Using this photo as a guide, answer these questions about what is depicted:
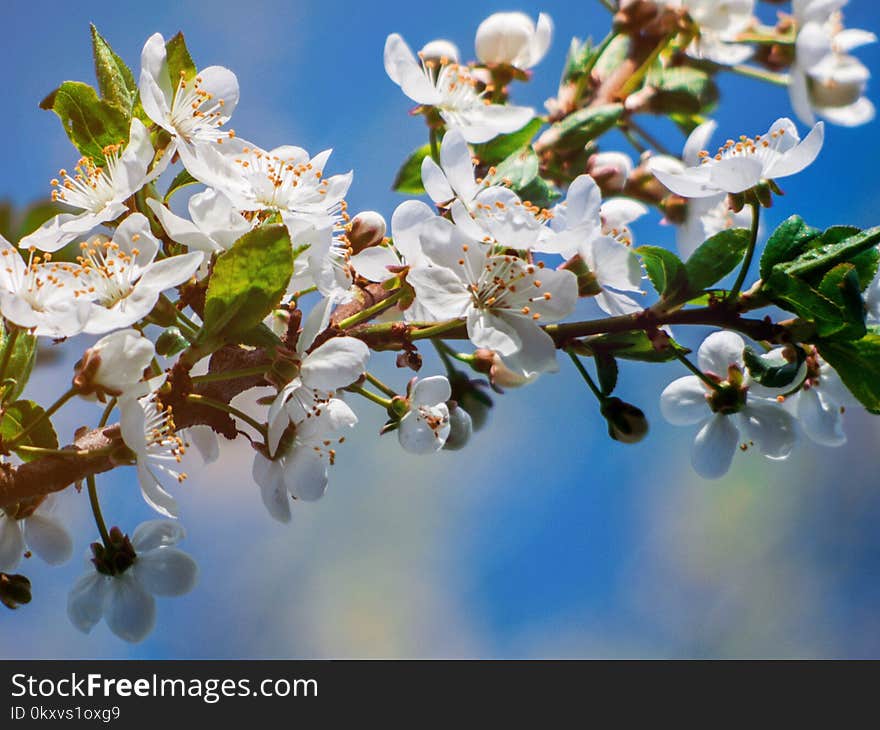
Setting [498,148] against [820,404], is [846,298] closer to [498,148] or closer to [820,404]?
[820,404]

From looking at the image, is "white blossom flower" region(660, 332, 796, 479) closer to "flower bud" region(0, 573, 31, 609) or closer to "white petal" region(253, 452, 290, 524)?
"white petal" region(253, 452, 290, 524)

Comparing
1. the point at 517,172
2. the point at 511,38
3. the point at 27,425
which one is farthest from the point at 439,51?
the point at 27,425

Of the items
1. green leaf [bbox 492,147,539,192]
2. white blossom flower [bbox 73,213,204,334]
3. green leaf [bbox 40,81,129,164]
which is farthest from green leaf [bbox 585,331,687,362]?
green leaf [bbox 40,81,129,164]

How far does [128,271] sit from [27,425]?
15cm

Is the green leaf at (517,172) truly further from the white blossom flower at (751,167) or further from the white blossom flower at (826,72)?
the white blossom flower at (826,72)

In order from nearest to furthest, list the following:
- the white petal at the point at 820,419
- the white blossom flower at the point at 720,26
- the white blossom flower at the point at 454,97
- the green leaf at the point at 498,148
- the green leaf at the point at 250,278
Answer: the green leaf at the point at 250,278
the white petal at the point at 820,419
the white blossom flower at the point at 454,97
the green leaf at the point at 498,148
the white blossom flower at the point at 720,26

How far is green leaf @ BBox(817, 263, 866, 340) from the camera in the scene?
695mm

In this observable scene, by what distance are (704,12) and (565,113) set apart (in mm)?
258

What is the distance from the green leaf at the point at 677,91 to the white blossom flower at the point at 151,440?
0.86 meters

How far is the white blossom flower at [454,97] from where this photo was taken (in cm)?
96

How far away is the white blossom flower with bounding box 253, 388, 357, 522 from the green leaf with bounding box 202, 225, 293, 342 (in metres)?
0.10

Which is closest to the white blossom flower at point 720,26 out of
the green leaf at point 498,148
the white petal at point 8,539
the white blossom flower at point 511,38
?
the white blossom flower at point 511,38

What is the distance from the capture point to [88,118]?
77cm

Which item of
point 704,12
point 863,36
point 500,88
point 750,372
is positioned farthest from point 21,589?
point 863,36
